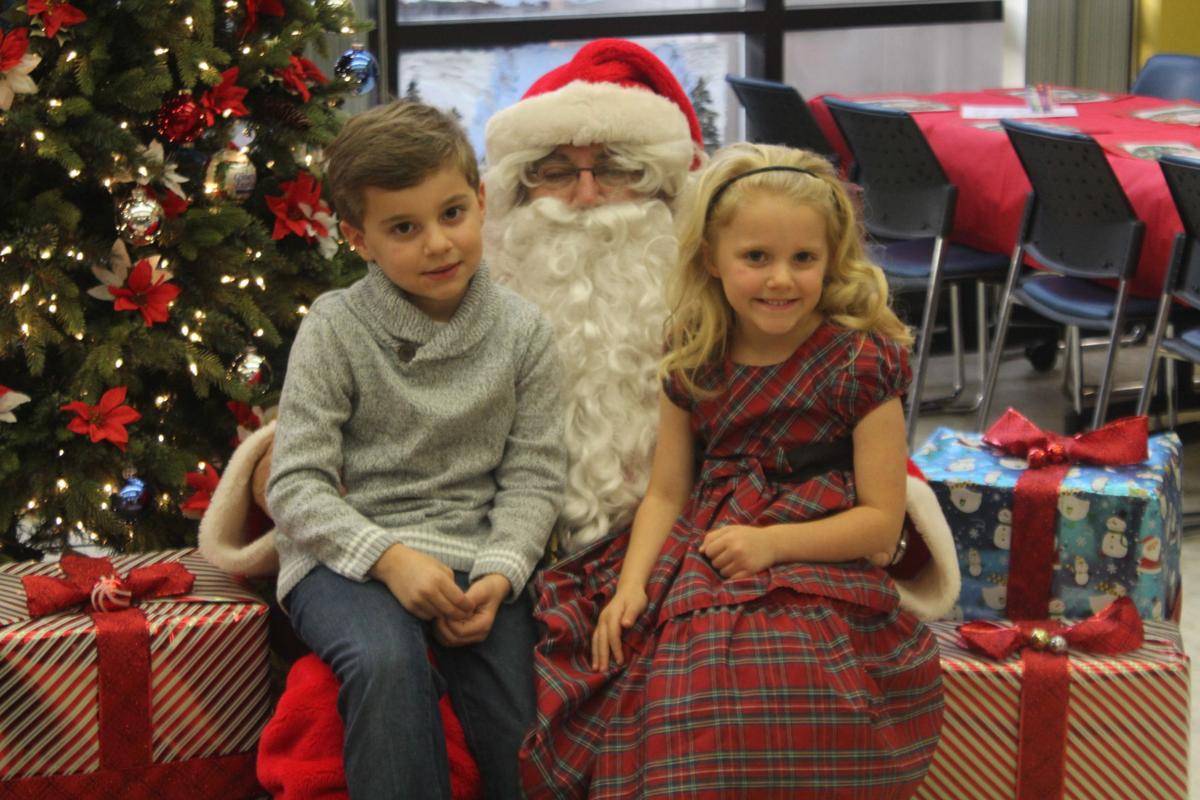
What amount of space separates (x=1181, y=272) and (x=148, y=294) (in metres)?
2.53

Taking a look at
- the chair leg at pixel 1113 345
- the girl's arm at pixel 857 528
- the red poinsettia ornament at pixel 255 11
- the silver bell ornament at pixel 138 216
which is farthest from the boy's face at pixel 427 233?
the chair leg at pixel 1113 345

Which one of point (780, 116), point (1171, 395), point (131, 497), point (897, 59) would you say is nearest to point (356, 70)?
point (131, 497)

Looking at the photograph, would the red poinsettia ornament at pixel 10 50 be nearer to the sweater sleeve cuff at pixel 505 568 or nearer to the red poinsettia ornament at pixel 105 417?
the red poinsettia ornament at pixel 105 417

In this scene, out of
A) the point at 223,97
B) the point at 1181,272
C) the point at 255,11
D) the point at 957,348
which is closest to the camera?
the point at 223,97

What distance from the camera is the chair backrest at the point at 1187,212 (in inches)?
141

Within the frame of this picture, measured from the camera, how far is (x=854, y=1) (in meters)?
6.46

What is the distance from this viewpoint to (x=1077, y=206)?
405cm

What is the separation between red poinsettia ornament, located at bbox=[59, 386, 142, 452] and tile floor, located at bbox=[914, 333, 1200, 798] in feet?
7.21

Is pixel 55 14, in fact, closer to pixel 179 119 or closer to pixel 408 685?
pixel 179 119

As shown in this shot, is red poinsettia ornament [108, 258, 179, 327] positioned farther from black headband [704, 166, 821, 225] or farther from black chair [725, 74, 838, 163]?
black chair [725, 74, 838, 163]

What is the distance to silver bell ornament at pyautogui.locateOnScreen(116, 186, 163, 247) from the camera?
2746 mm

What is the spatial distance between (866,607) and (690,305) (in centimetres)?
49

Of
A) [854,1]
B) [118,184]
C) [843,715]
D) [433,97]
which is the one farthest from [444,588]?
[854,1]

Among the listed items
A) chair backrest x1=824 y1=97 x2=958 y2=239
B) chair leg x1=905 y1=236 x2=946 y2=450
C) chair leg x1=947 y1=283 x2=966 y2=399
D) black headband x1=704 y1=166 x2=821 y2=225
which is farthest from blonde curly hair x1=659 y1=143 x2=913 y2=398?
chair leg x1=947 y1=283 x2=966 y2=399
